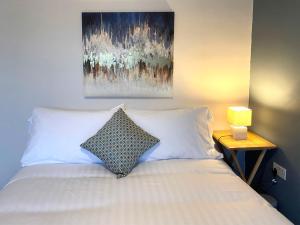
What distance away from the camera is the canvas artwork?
2.95 metres

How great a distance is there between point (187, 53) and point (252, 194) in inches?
57.8

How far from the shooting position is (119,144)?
7.90ft

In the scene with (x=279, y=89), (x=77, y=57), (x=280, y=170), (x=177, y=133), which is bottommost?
(x=280, y=170)

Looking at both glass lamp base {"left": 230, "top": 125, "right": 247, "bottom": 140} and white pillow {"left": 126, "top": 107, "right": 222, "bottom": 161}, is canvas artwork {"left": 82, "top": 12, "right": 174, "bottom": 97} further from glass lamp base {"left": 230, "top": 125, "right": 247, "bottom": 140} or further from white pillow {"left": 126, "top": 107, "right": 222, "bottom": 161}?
glass lamp base {"left": 230, "top": 125, "right": 247, "bottom": 140}

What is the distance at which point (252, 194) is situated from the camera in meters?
2.02

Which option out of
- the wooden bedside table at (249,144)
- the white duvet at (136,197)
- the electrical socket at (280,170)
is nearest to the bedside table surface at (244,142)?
the wooden bedside table at (249,144)

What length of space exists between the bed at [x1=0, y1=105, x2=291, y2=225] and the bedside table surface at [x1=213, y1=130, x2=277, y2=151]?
0.18 m

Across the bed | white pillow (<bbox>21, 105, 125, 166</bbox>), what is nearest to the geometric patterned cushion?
the bed

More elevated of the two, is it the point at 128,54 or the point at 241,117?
the point at 128,54

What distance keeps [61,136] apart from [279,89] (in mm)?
1699

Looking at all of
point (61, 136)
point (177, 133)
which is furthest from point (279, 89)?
point (61, 136)

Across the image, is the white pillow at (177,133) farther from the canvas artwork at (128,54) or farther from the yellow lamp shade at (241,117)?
the canvas artwork at (128,54)

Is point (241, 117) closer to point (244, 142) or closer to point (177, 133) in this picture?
point (244, 142)

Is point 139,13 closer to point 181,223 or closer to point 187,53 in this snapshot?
point 187,53
